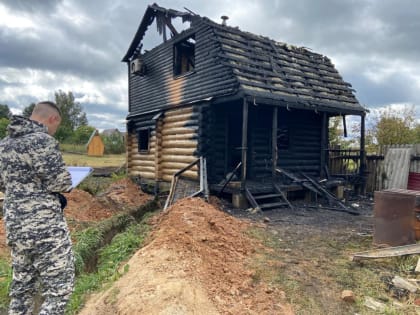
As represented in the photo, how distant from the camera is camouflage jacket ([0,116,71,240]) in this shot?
2.69 meters

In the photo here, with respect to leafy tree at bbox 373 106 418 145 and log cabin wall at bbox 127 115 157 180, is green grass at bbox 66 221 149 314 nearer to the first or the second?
log cabin wall at bbox 127 115 157 180

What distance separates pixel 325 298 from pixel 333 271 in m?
0.82

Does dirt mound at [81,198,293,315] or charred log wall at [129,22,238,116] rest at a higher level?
charred log wall at [129,22,238,116]

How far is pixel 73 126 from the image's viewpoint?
5347cm

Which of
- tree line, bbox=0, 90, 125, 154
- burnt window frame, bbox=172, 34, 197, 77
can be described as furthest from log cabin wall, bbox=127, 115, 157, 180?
tree line, bbox=0, 90, 125, 154

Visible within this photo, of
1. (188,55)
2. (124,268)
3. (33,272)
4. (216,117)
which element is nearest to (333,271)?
(124,268)

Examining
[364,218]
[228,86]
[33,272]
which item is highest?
[228,86]

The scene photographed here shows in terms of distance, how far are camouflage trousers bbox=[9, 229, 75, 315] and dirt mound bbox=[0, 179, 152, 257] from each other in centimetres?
396

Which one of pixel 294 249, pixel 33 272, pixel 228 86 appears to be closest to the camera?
pixel 33 272

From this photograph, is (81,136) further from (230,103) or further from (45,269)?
(45,269)

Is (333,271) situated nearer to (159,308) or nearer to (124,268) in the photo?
(159,308)

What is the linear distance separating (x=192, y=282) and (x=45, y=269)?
152 centimetres

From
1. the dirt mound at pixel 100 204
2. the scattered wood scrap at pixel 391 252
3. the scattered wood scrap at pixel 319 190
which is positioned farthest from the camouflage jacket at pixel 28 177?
the scattered wood scrap at pixel 319 190

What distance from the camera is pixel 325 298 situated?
3.42 metres
